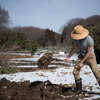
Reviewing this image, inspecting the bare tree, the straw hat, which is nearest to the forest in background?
the bare tree

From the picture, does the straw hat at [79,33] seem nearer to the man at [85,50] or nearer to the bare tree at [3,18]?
the man at [85,50]

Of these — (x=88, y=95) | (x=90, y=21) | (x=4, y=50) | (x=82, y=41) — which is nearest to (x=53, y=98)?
(x=88, y=95)

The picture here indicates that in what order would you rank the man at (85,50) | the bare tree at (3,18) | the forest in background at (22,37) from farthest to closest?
the bare tree at (3,18), the forest in background at (22,37), the man at (85,50)

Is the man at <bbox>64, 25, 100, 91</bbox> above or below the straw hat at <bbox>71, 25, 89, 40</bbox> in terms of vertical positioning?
below

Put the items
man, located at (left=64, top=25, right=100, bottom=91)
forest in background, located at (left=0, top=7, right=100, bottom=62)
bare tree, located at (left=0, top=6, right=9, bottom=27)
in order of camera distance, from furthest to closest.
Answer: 1. bare tree, located at (left=0, top=6, right=9, bottom=27)
2. forest in background, located at (left=0, top=7, right=100, bottom=62)
3. man, located at (left=64, top=25, right=100, bottom=91)

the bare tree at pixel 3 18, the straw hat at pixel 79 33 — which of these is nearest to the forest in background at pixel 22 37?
the bare tree at pixel 3 18

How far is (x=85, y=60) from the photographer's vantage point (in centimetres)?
397

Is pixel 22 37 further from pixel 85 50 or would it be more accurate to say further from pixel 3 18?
pixel 85 50

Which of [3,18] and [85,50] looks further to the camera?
[3,18]

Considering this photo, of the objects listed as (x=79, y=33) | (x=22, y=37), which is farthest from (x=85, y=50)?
(x=22, y=37)

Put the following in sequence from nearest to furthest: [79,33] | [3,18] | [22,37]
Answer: [79,33] < [3,18] < [22,37]

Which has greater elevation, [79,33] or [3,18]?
[3,18]

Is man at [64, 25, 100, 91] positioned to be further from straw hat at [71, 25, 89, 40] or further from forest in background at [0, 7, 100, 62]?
forest in background at [0, 7, 100, 62]

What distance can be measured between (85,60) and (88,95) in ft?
2.42
